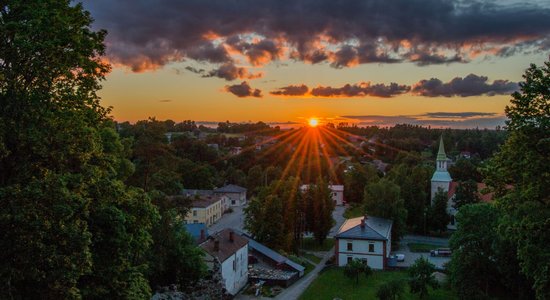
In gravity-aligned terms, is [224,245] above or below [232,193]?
above

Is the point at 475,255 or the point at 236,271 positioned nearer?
the point at 475,255

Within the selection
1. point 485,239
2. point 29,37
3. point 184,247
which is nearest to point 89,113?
point 29,37

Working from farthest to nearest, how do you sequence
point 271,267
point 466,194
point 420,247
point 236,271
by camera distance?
1. point 466,194
2. point 420,247
3. point 271,267
4. point 236,271

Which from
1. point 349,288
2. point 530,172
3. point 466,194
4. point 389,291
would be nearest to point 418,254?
point 466,194

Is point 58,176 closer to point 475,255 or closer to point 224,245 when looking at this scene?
point 224,245

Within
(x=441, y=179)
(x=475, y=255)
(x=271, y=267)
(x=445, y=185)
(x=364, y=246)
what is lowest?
(x=271, y=267)

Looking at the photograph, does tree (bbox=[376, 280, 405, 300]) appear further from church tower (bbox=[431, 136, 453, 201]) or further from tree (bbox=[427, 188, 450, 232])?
church tower (bbox=[431, 136, 453, 201])
